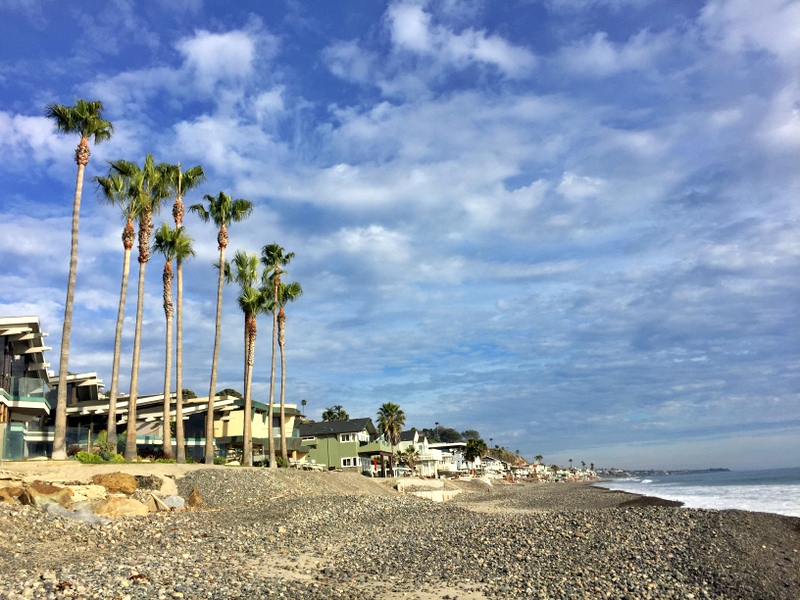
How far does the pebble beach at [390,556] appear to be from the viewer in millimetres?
12148

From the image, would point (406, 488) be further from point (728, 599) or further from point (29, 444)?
point (728, 599)

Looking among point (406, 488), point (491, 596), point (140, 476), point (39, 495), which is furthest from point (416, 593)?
point (406, 488)

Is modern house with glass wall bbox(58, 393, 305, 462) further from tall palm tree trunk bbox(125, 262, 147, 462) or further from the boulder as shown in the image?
the boulder

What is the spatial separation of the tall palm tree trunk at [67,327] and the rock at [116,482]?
600cm

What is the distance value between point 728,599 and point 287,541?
11530mm

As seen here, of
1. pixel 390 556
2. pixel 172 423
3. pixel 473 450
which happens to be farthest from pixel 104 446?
pixel 473 450

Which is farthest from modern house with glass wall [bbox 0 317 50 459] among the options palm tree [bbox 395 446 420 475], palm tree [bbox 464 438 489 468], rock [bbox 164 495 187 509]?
palm tree [bbox 464 438 489 468]

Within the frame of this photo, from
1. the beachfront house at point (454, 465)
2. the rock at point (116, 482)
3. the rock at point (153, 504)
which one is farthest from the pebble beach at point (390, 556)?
the beachfront house at point (454, 465)

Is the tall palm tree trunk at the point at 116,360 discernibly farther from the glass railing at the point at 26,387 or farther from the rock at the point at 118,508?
the rock at the point at 118,508

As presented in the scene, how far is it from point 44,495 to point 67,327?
12494 millimetres

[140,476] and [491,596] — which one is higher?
[140,476]

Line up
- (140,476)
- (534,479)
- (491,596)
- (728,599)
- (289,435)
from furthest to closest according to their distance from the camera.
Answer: (534,479) < (289,435) < (140,476) < (728,599) < (491,596)

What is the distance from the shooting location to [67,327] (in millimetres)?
29750

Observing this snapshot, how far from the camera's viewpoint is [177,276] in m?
39.5
